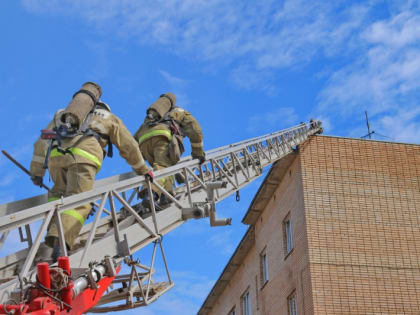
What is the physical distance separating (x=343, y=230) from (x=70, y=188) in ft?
30.9

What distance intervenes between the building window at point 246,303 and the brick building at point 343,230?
5.66 ft

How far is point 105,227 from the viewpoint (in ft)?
24.6

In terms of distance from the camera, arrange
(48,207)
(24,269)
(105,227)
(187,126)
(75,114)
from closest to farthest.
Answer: (24,269), (48,207), (75,114), (105,227), (187,126)

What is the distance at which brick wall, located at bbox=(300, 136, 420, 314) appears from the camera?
1371 cm

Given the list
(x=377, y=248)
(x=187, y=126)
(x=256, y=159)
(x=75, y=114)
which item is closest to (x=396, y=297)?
(x=377, y=248)

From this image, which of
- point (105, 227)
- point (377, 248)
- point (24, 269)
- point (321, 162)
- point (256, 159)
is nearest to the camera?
point (24, 269)

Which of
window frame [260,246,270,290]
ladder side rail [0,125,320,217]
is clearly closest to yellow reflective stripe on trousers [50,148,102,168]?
ladder side rail [0,125,320,217]

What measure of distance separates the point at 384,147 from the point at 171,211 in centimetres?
959

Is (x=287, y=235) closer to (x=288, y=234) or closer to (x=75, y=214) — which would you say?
(x=288, y=234)

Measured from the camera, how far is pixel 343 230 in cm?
1447

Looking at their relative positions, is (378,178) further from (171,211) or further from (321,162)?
(171,211)

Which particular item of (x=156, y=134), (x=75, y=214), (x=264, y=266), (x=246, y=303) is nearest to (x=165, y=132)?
(x=156, y=134)

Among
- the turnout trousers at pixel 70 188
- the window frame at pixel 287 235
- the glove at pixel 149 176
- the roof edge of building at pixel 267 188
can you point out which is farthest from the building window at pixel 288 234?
the turnout trousers at pixel 70 188

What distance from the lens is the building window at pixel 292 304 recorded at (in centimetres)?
1486
